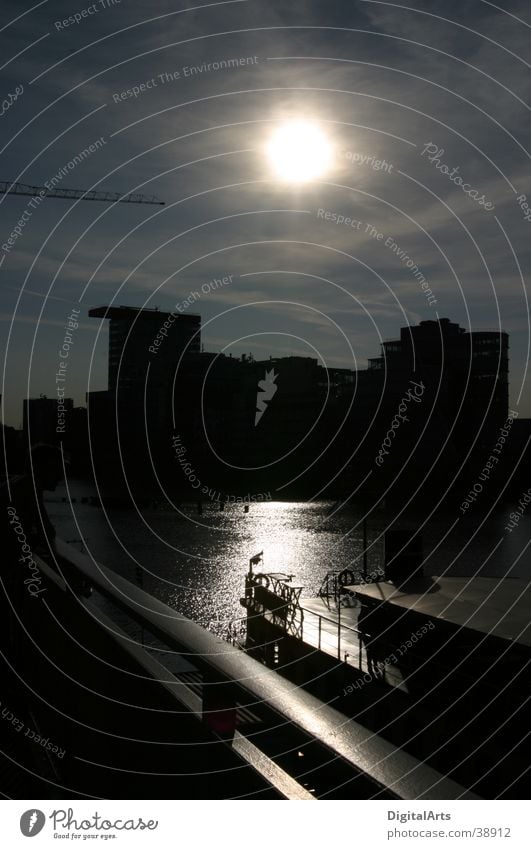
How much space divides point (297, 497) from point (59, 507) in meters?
49.0

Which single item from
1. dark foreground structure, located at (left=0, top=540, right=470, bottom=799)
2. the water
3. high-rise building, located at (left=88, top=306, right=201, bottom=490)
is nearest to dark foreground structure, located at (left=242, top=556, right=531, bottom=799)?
dark foreground structure, located at (left=0, top=540, right=470, bottom=799)

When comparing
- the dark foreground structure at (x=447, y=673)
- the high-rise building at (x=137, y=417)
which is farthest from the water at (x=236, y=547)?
the high-rise building at (x=137, y=417)

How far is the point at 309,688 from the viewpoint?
20.2 m

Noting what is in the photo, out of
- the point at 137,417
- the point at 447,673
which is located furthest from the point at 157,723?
the point at 137,417

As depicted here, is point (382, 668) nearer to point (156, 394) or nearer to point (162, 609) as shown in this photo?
point (162, 609)

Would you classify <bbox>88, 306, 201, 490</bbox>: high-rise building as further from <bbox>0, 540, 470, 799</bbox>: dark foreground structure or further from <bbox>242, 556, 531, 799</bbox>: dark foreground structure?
<bbox>0, 540, 470, 799</bbox>: dark foreground structure

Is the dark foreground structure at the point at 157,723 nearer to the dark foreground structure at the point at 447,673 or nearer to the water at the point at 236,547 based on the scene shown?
the dark foreground structure at the point at 447,673

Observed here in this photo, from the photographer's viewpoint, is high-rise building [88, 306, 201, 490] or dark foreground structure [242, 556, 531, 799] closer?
dark foreground structure [242, 556, 531, 799]

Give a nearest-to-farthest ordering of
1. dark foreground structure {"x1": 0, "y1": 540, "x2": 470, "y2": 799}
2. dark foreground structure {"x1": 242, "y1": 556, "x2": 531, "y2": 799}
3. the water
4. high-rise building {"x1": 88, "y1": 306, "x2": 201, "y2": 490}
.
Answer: dark foreground structure {"x1": 0, "y1": 540, "x2": 470, "y2": 799} → dark foreground structure {"x1": 242, "y1": 556, "x2": 531, "y2": 799} → the water → high-rise building {"x1": 88, "y1": 306, "x2": 201, "y2": 490}

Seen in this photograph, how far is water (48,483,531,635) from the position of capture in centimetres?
5416

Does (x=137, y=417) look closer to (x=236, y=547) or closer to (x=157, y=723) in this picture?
(x=236, y=547)

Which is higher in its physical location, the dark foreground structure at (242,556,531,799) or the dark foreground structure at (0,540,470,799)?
the dark foreground structure at (0,540,470,799)

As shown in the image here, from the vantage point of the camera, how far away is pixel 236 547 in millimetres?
79062

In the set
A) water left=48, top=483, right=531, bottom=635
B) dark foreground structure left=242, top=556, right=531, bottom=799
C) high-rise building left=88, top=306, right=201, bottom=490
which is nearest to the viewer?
dark foreground structure left=242, top=556, right=531, bottom=799
